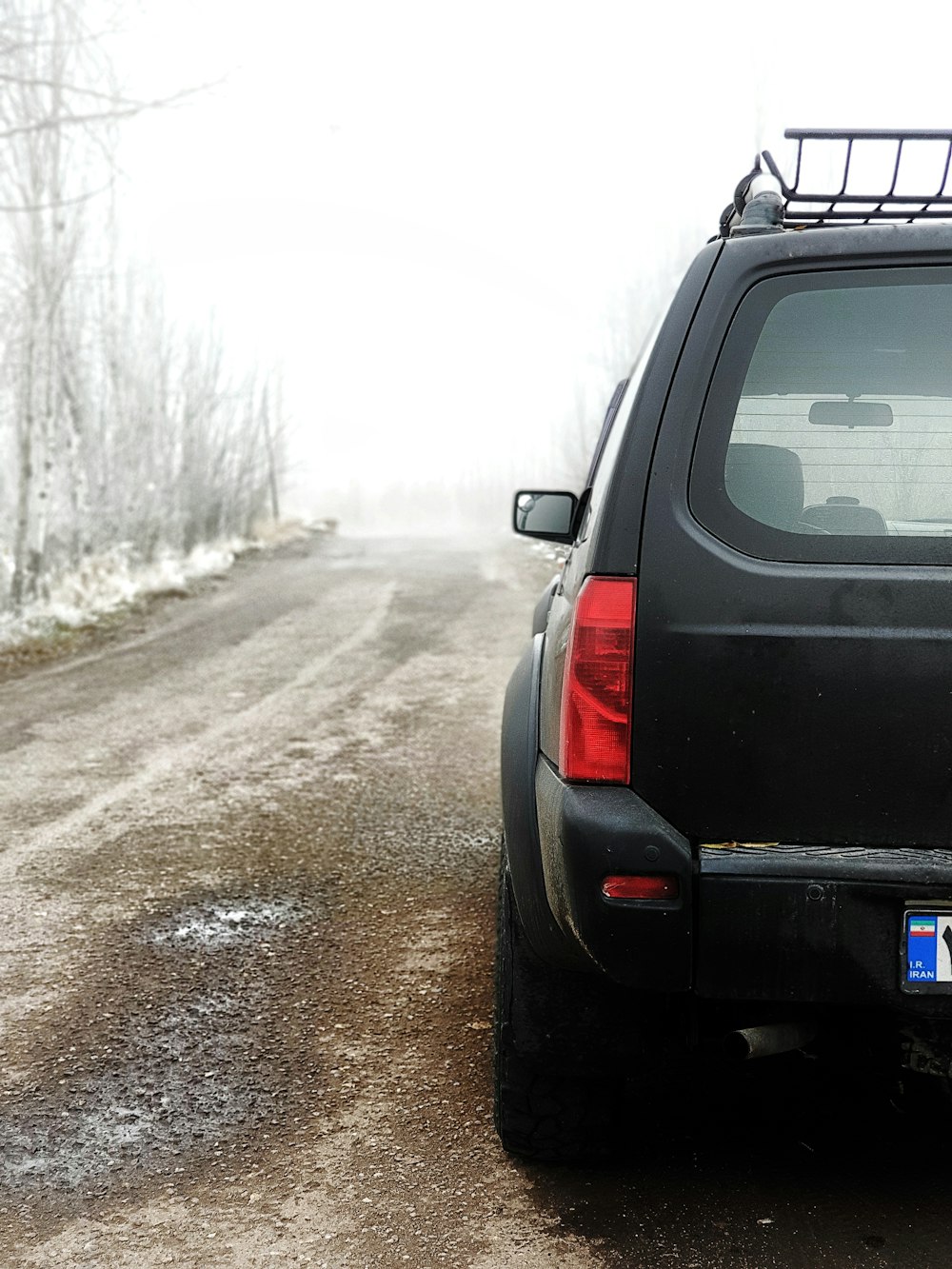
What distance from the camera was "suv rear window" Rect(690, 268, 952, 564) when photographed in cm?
210

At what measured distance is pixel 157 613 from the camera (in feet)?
42.3

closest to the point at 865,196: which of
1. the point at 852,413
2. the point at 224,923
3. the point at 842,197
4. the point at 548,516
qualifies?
the point at 842,197

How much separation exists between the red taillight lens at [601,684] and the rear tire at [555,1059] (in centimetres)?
51

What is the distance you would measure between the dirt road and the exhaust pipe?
0.39 meters

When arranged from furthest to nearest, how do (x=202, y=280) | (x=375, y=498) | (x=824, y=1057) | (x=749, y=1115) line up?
(x=375, y=498)
(x=202, y=280)
(x=749, y=1115)
(x=824, y=1057)

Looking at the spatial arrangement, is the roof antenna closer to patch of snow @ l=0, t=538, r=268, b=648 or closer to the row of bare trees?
the row of bare trees

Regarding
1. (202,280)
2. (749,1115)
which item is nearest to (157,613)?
(749,1115)

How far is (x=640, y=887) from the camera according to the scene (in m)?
2.04

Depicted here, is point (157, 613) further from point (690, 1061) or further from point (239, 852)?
point (690, 1061)

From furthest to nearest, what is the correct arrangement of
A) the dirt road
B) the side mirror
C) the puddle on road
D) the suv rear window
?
the side mirror, the puddle on road, the dirt road, the suv rear window

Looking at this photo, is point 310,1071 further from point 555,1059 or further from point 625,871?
point 625,871

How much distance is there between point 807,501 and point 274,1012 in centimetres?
208

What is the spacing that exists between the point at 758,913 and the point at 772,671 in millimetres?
404

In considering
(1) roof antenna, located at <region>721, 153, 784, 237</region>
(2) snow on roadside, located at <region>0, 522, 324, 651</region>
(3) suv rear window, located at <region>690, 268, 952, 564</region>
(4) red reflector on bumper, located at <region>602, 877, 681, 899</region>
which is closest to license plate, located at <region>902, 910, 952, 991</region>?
(4) red reflector on bumper, located at <region>602, 877, 681, 899</region>
